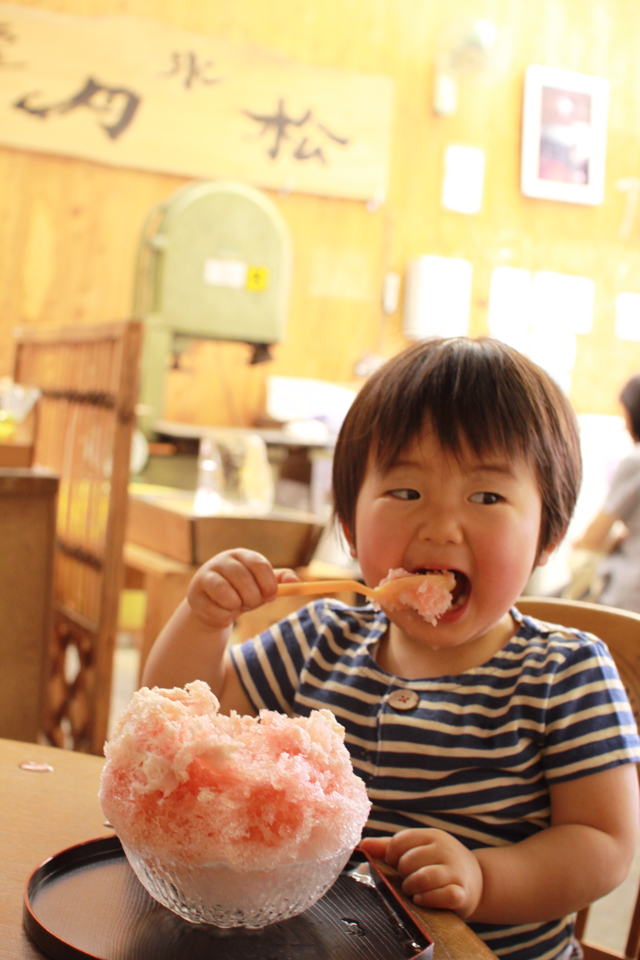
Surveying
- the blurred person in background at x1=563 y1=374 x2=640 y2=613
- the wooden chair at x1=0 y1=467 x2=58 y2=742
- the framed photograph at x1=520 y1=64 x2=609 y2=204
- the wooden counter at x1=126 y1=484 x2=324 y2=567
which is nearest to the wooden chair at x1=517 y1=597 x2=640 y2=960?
the wooden counter at x1=126 y1=484 x2=324 y2=567

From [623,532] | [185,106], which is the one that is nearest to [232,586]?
[623,532]

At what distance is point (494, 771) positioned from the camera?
0.89m

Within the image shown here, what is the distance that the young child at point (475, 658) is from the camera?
2.78 feet

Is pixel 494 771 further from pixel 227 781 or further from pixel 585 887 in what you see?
pixel 227 781

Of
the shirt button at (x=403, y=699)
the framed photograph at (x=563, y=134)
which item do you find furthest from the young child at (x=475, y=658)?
the framed photograph at (x=563, y=134)

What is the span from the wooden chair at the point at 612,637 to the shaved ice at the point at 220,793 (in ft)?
2.21

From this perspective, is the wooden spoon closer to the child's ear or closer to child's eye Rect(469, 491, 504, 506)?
child's eye Rect(469, 491, 504, 506)

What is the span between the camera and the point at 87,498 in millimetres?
2346

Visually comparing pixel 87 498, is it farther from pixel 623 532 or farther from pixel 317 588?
pixel 623 532

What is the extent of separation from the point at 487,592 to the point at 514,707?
0.39 ft

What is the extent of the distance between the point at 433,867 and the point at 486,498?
38 cm

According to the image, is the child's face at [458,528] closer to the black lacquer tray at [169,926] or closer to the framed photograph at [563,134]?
the black lacquer tray at [169,926]

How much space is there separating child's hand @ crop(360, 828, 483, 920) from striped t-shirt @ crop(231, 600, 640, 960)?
0.53 ft

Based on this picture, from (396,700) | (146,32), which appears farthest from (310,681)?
(146,32)
